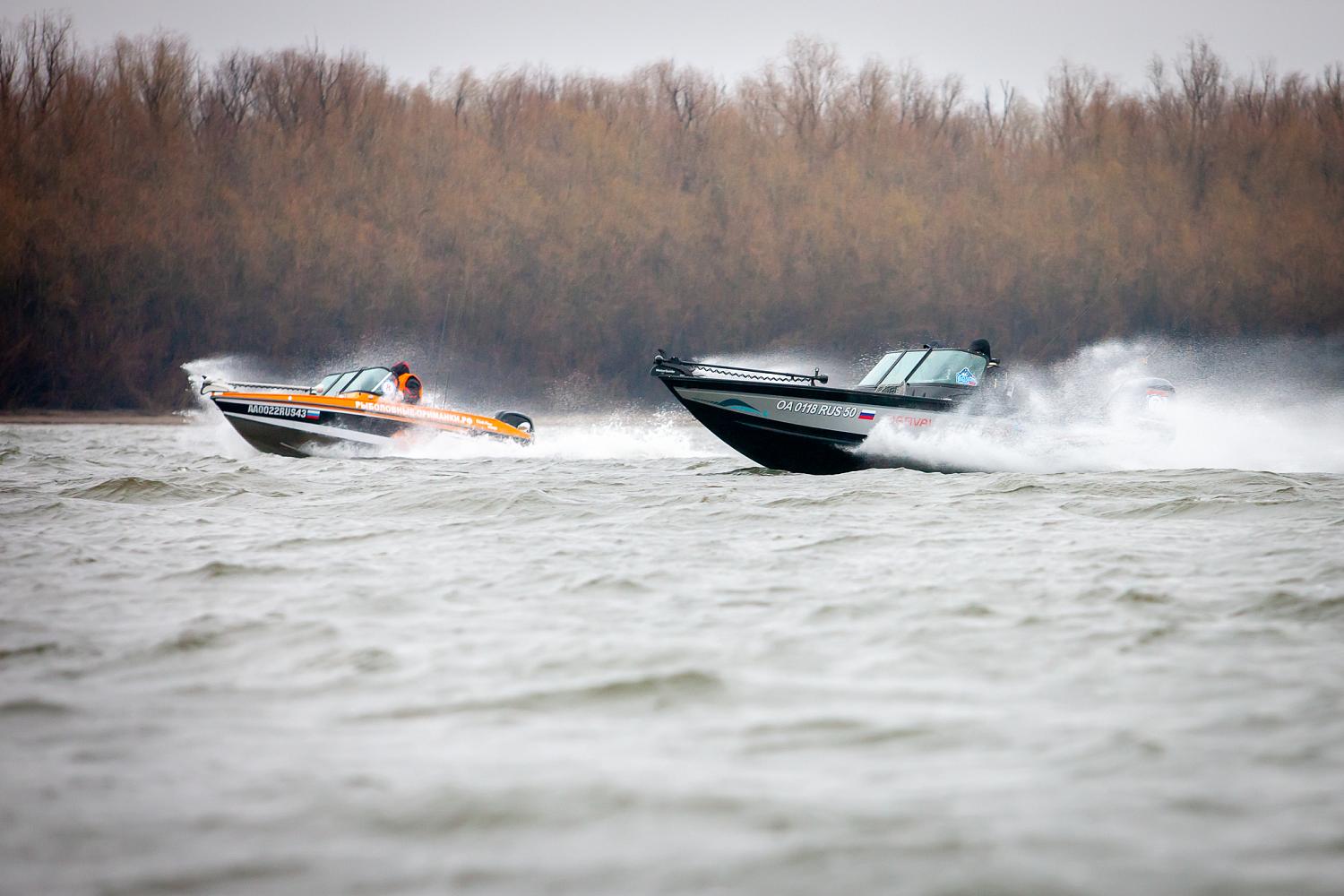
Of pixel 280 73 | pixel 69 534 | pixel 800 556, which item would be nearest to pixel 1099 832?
pixel 800 556

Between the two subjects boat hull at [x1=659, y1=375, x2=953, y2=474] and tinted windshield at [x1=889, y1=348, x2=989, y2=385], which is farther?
tinted windshield at [x1=889, y1=348, x2=989, y2=385]

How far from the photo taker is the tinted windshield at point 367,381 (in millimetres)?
→ 18688

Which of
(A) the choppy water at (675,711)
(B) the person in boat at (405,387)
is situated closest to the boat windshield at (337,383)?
(B) the person in boat at (405,387)

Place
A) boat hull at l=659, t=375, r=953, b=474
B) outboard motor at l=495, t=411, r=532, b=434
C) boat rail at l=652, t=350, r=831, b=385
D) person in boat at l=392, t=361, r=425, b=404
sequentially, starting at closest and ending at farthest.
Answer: boat hull at l=659, t=375, r=953, b=474 → boat rail at l=652, t=350, r=831, b=385 → person in boat at l=392, t=361, r=425, b=404 → outboard motor at l=495, t=411, r=532, b=434

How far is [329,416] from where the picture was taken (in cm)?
1808

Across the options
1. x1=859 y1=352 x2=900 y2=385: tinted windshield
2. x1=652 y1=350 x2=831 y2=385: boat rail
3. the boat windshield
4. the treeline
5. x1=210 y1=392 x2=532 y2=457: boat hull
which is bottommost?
x1=210 y1=392 x2=532 y2=457: boat hull

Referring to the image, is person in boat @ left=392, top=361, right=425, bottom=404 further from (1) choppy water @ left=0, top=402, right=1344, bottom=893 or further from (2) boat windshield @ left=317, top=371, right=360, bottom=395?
(1) choppy water @ left=0, top=402, right=1344, bottom=893

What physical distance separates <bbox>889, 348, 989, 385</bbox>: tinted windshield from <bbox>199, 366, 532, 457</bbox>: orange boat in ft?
25.4

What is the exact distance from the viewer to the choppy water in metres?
2.80

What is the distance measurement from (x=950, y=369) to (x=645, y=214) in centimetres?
4304

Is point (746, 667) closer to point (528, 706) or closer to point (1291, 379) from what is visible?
point (528, 706)

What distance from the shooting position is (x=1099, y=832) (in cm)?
291

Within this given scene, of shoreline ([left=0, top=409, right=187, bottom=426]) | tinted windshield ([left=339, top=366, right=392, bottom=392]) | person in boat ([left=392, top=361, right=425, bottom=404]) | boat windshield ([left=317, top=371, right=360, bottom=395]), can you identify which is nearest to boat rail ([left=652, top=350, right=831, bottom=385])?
person in boat ([left=392, top=361, right=425, bottom=404])

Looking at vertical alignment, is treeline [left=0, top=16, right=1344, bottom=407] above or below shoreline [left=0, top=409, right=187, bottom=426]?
above
